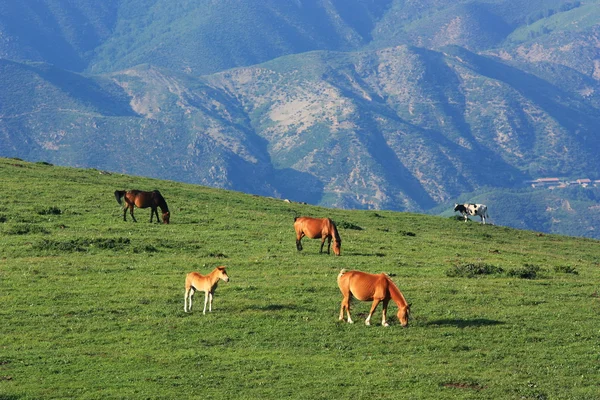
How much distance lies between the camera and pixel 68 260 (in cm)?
3741

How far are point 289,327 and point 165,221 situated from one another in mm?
20495

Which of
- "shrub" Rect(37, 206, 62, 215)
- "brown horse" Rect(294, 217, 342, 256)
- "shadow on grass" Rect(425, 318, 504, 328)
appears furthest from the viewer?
"shrub" Rect(37, 206, 62, 215)

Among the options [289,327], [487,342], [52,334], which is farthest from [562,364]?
[52,334]

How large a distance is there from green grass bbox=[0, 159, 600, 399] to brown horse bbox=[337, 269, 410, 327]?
0.52m

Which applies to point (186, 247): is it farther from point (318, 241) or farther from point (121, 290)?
point (121, 290)

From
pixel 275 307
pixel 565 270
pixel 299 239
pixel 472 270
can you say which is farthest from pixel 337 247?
pixel 275 307

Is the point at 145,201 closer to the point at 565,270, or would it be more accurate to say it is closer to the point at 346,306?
the point at 565,270

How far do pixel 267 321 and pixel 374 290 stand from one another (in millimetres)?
3440

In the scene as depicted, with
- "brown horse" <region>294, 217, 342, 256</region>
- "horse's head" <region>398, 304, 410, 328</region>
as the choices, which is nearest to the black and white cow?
"brown horse" <region>294, 217, 342, 256</region>

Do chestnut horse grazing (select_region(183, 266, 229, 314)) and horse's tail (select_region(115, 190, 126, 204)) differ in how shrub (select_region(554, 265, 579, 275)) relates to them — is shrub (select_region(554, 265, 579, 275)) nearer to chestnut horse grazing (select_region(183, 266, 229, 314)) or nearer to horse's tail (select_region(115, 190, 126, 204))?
chestnut horse grazing (select_region(183, 266, 229, 314))

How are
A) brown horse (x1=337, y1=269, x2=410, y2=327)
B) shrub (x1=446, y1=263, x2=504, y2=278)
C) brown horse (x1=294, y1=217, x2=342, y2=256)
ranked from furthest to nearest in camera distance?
brown horse (x1=294, y1=217, x2=342, y2=256) → shrub (x1=446, y1=263, x2=504, y2=278) → brown horse (x1=337, y1=269, x2=410, y2=327)

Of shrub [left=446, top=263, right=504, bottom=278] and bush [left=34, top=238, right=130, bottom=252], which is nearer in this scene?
shrub [left=446, top=263, right=504, bottom=278]

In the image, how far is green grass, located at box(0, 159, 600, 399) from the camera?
24016 millimetres

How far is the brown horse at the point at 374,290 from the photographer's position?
27.6 meters
